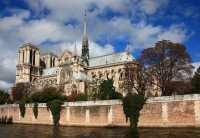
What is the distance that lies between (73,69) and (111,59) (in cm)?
1197

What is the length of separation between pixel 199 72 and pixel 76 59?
43505 millimetres

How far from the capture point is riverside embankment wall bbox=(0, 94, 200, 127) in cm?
2905

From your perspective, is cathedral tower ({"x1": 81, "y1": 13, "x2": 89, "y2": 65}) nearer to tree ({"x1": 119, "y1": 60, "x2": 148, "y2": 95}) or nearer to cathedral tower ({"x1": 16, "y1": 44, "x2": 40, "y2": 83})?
cathedral tower ({"x1": 16, "y1": 44, "x2": 40, "y2": 83})

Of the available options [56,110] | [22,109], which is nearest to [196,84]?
[56,110]

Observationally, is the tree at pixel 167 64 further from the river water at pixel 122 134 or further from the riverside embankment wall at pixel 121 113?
the river water at pixel 122 134

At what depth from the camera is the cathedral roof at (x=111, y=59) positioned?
8250 cm

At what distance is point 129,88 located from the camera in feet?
143

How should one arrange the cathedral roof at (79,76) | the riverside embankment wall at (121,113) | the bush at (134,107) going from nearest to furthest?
the riverside embankment wall at (121,113) < the bush at (134,107) < the cathedral roof at (79,76)

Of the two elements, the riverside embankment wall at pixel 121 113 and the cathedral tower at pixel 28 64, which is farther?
the cathedral tower at pixel 28 64

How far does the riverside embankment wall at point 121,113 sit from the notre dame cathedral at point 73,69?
31.0 meters

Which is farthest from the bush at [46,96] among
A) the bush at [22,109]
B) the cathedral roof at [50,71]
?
the cathedral roof at [50,71]

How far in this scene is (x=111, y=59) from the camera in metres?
85.9

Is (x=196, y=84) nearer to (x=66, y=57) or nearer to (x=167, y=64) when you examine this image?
(x=167, y=64)

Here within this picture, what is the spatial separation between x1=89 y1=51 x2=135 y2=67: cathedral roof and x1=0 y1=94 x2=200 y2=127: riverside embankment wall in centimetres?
3976
